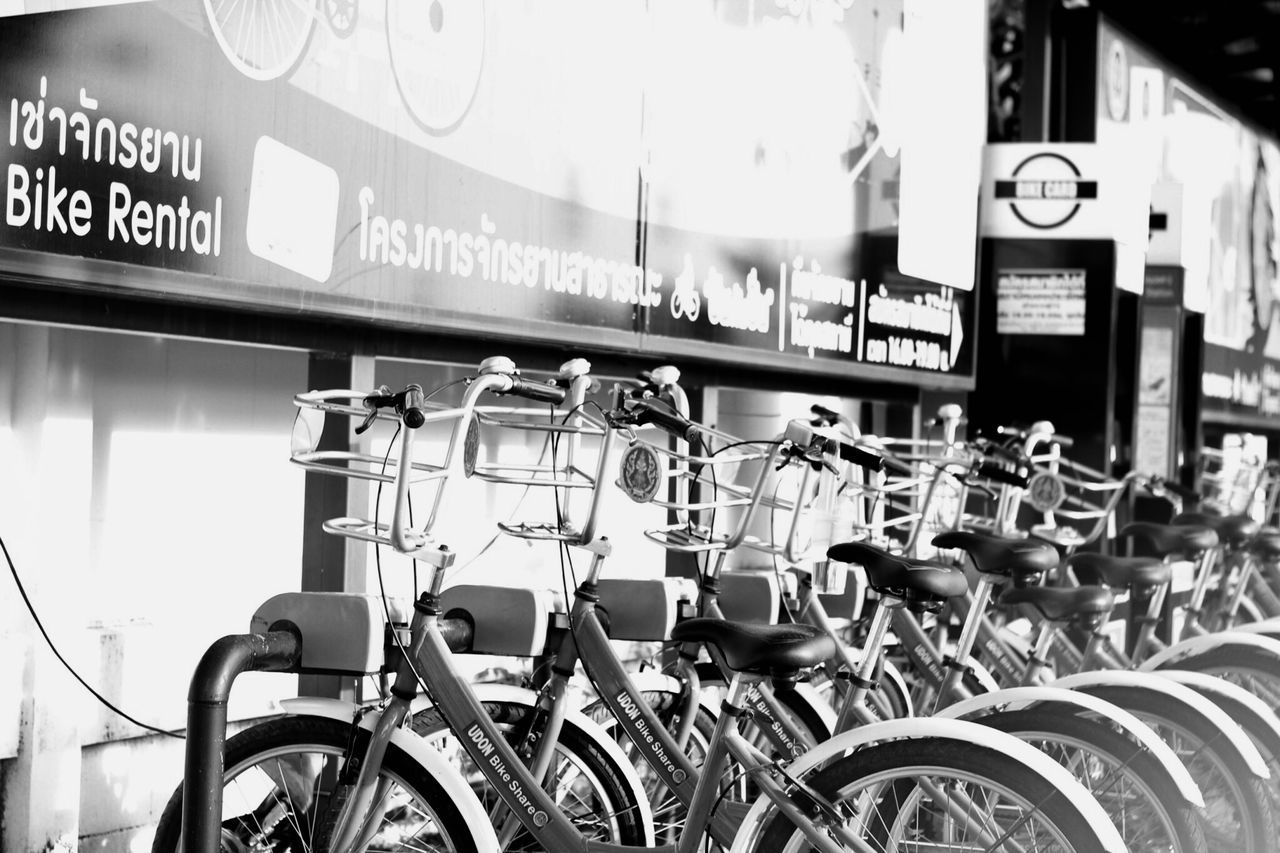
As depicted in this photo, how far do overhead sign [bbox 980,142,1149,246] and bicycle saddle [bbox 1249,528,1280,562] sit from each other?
1.75 meters

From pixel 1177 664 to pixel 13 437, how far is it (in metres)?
2.53

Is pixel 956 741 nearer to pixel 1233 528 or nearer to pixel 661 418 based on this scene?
pixel 661 418

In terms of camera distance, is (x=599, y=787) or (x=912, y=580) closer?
(x=912, y=580)

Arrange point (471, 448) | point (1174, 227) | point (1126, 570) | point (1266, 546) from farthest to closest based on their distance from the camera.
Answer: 1. point (1174, 227)
2. point (1266, 546)
3. point (1126, 570)
4. point (471, 448)

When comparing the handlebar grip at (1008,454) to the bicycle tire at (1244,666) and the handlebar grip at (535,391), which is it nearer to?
the bicycle tire at (1244,666)

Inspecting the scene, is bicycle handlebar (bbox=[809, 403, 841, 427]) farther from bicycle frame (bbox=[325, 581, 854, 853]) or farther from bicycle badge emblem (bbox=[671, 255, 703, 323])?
bicycle frame (bbox=[325, 581, 854, 853])

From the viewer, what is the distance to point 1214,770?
9.87ft

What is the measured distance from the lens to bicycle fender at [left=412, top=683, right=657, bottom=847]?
286cm

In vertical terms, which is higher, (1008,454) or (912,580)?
(1008,454)

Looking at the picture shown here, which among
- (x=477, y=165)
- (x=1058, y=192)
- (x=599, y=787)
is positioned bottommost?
(x=599, y=787)

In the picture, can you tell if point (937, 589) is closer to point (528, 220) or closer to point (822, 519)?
point (822, 519)

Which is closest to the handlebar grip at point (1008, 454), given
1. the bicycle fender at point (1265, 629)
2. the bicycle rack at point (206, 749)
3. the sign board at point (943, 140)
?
the bicycle fender at point (1265, 629)

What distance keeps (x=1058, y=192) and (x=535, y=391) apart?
14.3 feet

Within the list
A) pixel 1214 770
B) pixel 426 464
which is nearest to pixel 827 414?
pixel 1214 770
